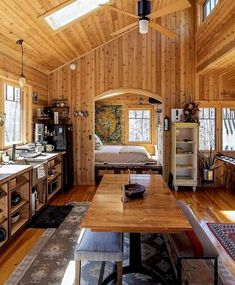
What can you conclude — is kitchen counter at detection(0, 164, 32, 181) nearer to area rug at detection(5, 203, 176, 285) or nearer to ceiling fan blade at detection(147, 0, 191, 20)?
area rug at detection(5, 203, 176, 285)

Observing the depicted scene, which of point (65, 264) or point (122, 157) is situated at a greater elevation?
point (122, 157)

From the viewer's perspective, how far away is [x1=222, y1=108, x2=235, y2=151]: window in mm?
6758

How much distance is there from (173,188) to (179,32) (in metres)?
3.70

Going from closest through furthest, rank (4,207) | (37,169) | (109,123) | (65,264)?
(65,264)
(4,207)
(37,169)
(109,123)

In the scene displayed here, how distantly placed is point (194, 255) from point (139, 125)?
343 inches

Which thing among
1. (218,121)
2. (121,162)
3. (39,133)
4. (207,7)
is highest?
(207,7)

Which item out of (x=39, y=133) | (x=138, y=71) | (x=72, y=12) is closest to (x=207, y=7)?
(x=138, y=71)

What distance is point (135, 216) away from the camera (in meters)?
2.28

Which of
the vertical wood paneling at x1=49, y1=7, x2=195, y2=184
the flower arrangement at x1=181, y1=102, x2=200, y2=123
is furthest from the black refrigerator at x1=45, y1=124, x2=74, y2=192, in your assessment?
the flower arrangement at x1=181, y1=102, x2=200, y2=123

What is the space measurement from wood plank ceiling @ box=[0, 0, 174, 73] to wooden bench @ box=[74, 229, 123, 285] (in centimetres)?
299

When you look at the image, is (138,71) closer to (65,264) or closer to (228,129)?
(228,129)

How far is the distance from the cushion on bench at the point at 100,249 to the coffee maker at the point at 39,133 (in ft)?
13.0

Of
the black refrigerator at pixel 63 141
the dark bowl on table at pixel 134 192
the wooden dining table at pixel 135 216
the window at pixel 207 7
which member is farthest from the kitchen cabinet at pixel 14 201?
the window at pixel 207 7

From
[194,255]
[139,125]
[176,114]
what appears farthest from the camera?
[139,125]
